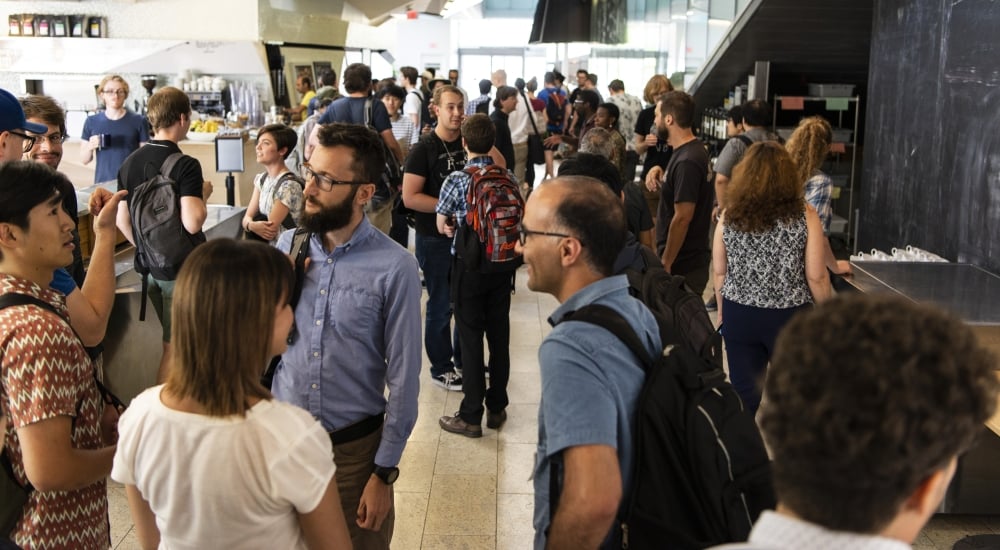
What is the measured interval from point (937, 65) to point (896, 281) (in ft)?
5.82

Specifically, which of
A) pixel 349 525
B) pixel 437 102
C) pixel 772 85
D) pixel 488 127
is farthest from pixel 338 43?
pixel 349 525

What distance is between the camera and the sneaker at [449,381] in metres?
5.61

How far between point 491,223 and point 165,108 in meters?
1.72

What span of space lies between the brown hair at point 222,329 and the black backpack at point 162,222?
2.74 metres

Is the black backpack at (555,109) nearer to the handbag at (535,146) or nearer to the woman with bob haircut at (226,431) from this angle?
the handbag at (535,146)

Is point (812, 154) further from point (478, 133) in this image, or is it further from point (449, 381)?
point (449, 381)

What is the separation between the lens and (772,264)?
3.94 m

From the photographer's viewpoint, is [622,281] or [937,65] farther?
[937,65]

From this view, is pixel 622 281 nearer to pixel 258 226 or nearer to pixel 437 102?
pixel 258 226

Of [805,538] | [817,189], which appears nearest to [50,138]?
[817,189]

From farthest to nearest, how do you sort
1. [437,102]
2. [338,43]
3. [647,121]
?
[338,43]
[647,121]
[437,102]

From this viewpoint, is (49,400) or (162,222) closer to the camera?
(49,400)

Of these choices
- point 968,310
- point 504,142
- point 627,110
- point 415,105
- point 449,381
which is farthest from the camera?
point 415,105

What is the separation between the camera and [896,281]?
4.30 metres
